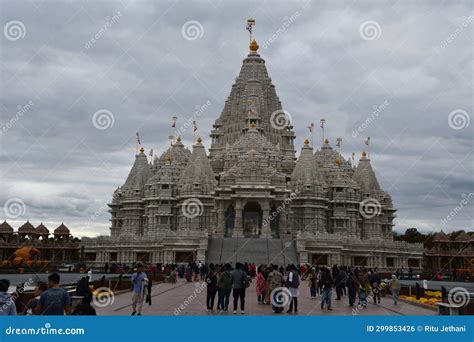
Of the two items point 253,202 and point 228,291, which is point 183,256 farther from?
point 228,291

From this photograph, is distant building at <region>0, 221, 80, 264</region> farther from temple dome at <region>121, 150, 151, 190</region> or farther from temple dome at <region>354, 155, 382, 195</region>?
temple dome at <region>354, 155, 382, 195</region>

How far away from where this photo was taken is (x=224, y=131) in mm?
84125

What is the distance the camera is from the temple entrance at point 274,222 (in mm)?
67438

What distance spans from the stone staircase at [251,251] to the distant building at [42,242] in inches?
1191

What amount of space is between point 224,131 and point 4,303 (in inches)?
2891

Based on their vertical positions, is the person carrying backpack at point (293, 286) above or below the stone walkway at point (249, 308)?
above

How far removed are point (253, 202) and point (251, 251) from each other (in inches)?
465

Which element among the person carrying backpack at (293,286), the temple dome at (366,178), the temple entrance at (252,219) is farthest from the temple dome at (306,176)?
the person carrying backpack at (293,286)

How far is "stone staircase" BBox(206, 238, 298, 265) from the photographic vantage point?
176 feet

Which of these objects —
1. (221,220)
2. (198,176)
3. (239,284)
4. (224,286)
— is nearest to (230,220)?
(221,220)

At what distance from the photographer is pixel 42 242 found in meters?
82.2

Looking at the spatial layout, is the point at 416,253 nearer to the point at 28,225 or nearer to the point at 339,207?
the point at 339,207

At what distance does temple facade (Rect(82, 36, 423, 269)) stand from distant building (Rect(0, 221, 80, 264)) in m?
7.26

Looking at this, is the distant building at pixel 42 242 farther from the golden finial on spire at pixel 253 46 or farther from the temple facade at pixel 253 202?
the golden finial on spire at pixel 253 46
